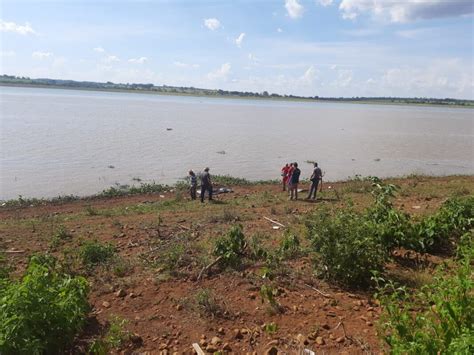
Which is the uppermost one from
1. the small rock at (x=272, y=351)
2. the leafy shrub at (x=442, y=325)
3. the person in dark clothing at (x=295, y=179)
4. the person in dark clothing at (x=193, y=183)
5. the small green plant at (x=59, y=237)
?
the leafy shrub at (x=442, y=325)

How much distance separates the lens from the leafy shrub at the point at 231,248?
7633 mm

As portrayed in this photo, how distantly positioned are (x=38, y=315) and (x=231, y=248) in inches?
153

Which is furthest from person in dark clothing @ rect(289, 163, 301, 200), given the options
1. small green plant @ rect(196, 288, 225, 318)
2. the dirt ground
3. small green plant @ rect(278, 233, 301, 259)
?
small green plant @ rect(196, 288, 225, 318)

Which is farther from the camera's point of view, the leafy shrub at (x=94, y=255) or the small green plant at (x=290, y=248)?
the leafy shrub at (x=94, y=255)

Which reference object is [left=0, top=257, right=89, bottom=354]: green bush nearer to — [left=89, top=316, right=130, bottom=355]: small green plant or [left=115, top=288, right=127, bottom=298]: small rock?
[left=89, top=316, right=130, bottom=355]: small green plant

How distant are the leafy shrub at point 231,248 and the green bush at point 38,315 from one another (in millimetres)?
2809

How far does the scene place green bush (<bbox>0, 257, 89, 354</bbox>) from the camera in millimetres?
4273

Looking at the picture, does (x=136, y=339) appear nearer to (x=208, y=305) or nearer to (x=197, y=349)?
(x=197, y=349)

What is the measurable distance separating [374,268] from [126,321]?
3.88 meters

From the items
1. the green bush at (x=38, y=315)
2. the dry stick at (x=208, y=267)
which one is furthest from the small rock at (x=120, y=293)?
the green bush at (x=38, y=315)

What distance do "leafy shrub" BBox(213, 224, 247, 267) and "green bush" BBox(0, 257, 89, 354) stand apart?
2.81 m

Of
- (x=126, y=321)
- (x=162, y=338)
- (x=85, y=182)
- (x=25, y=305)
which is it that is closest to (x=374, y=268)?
(x=162, y=338)

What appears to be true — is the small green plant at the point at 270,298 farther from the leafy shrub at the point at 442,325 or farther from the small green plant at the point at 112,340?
the small green plant at the point at 112,340

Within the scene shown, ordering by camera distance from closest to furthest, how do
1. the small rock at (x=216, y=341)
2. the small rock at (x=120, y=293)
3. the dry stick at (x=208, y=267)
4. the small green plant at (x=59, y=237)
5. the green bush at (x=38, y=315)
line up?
the green bush at (x=38, y=315)
the small rock at (x=216, y=341)
the small rock at (x=120, y=293)
the dry stick at (x=208, y=267)
the small green plant at (x=59, y=237)
